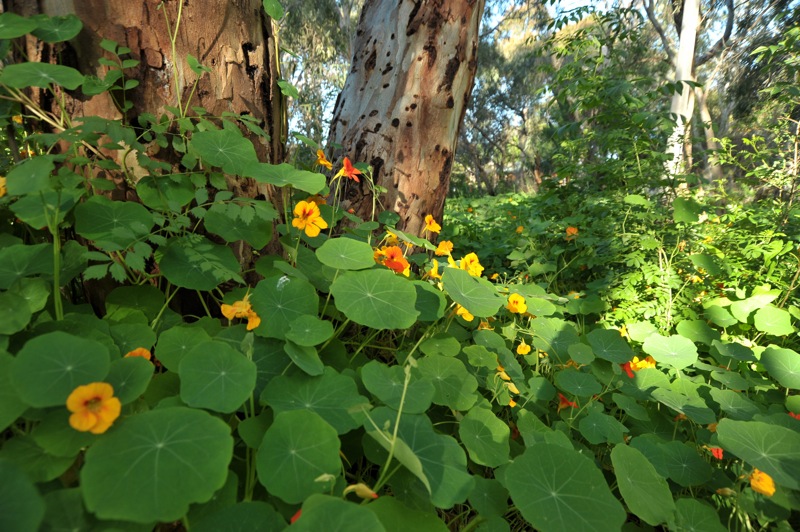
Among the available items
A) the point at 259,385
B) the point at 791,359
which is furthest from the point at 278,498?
the point at 791,359

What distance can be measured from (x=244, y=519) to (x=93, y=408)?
28 centimetres

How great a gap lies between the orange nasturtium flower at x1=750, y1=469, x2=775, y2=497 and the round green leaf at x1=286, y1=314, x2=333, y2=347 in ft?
3.25

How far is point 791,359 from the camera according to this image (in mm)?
1570

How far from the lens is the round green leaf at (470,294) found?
1.17 m

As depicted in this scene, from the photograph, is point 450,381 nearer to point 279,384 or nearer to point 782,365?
point 279,384

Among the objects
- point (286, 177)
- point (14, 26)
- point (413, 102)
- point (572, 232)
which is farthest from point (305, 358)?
point (572, 232)

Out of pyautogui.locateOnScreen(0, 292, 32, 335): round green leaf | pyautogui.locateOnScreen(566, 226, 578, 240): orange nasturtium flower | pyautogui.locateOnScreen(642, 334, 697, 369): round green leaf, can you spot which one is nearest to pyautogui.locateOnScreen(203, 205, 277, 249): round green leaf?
pyautogui.locateOnScreen(0, 292, 32, 335): round green leaf

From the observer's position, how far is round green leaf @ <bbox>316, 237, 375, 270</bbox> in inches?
43.1

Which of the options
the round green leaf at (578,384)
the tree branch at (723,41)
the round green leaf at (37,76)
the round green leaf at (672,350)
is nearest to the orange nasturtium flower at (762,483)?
the round green leaf at (578,384)

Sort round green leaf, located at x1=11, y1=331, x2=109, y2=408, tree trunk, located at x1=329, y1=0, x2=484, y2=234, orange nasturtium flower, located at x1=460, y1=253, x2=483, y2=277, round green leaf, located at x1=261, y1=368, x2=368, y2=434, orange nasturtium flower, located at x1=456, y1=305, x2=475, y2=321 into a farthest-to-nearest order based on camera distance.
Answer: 1. tree trunk, located at x1=329, y1=0, x2=484, y2=234
2. orange nasturtium flower, located at x1=460, y1=253, x2=483, y2=277
3. orange nasturtium flower, located at x1=456, y1=305, x2=475, y2=321
4. round green leaf, located at x1=261, y1=368, x2=368, y2=434
5. round green leaf, located at x1=11, y1=331, x2=109, y2=408

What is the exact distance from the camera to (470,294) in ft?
4.11

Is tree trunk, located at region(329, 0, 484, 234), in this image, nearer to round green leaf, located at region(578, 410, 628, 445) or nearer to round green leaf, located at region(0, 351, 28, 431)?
round green leaf, located at region(578, 410, 628, 445)

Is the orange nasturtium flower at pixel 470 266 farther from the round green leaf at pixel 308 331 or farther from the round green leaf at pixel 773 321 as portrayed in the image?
the round green leaf at pixel 773 321

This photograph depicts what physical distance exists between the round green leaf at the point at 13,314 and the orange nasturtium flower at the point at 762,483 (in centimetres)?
151
